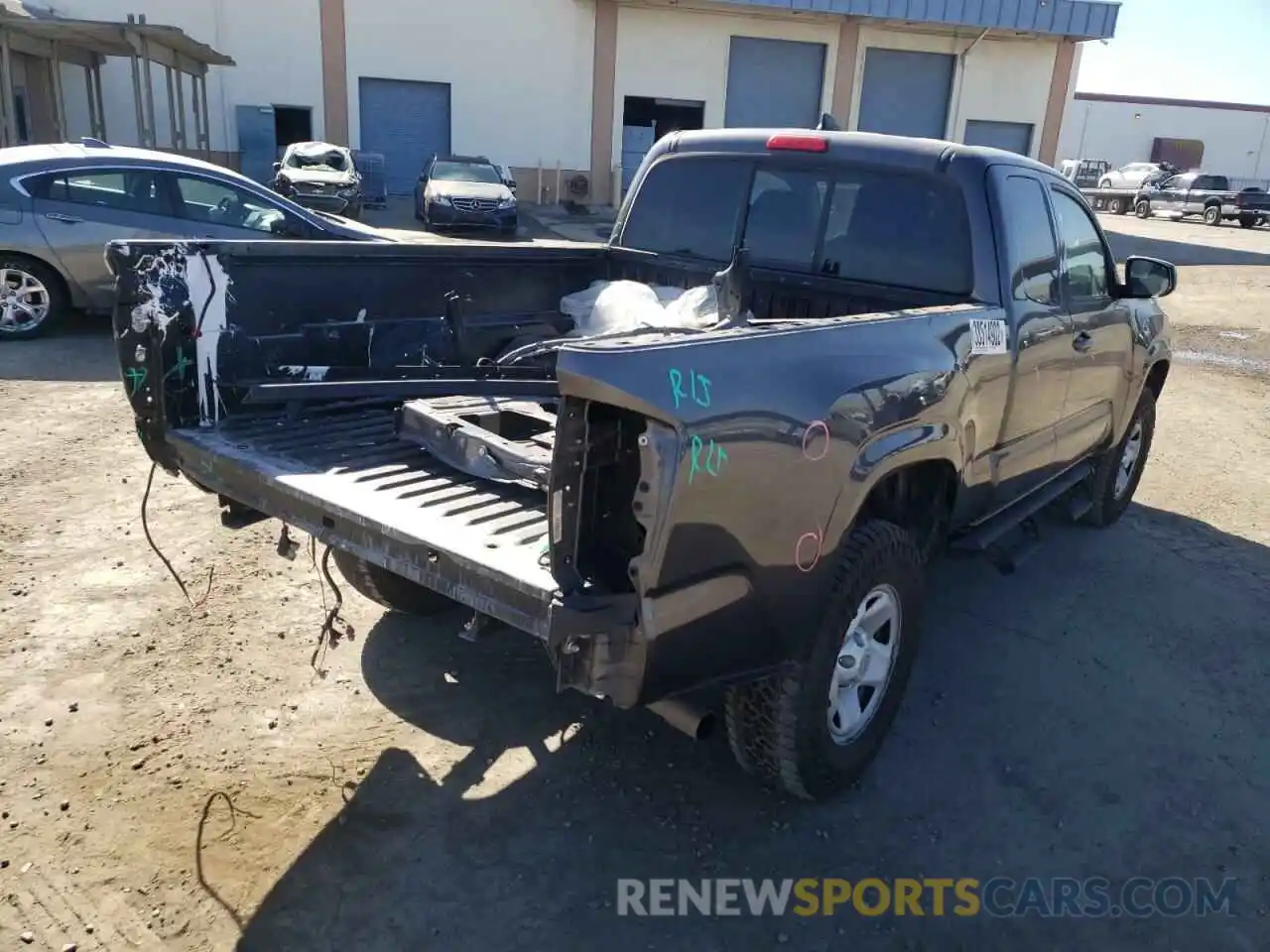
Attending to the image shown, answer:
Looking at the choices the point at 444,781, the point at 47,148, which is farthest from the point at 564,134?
the point at 444,781

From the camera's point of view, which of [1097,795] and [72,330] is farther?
[72,330]

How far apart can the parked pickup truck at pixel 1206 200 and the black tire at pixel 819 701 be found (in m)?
38.2

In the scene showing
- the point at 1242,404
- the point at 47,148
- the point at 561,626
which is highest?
the point at 47,148

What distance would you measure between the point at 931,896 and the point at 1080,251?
10.5 feet

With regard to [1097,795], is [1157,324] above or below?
above

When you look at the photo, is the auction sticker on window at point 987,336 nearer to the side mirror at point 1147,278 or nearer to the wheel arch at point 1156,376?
the side mirror at point 1147,278

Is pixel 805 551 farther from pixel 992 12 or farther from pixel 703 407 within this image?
pixel 992 12

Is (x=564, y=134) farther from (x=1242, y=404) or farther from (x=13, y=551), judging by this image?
(x=13, y=551)

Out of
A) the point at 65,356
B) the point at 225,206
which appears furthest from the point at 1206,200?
the point at 65,356

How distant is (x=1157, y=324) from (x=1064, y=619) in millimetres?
2106

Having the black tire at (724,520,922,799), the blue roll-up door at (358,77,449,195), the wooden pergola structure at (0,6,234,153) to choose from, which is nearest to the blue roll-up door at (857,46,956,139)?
the blue roll-up door at (358,77,449,195)

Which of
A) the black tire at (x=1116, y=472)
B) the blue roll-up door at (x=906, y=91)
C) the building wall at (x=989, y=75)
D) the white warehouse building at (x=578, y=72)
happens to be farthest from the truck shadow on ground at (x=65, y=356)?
the blue roll-up door at (x=906, y=91)

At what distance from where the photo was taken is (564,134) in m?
28.1

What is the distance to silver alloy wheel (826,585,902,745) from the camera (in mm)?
3268
